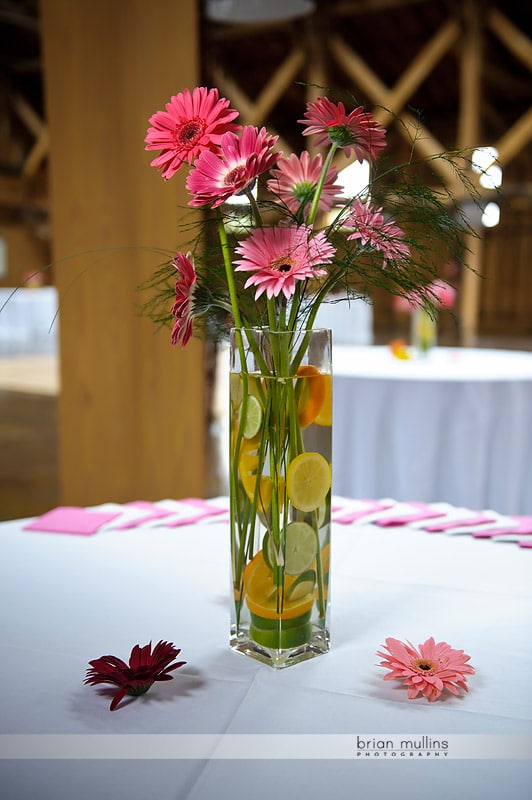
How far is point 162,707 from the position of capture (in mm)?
662

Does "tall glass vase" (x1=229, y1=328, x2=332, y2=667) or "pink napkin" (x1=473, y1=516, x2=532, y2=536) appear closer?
"tall glass vase" (x1=229, y1=328, x2=332, y2=667)

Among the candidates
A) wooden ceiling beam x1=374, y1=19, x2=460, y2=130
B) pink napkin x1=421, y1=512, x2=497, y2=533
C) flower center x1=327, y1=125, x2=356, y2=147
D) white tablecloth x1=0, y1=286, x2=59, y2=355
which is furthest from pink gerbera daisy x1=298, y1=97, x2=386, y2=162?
white tablecloth x1=0, y1=286, x2=59, y2=355

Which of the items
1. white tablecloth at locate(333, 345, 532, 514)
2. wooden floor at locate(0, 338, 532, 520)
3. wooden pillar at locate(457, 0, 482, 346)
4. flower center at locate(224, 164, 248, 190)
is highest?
wooden pillar at locate(457, 0, 482, 346)

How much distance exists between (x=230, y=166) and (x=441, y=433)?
6.49 ft

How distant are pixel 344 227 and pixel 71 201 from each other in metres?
2.35

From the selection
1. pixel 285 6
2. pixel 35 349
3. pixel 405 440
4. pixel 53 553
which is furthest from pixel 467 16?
pixel 53 553

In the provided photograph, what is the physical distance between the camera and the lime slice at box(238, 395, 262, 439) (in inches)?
27.6

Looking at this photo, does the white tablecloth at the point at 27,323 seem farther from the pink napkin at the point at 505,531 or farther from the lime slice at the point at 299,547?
the lime slice at the point at 299,547

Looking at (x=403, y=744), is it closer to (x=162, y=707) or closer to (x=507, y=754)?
(x=507, y=754)

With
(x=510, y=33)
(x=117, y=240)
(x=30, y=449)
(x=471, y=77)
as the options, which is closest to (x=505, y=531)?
(x=117, y=240)

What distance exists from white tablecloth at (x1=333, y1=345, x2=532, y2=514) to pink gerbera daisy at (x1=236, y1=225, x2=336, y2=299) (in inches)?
73.6

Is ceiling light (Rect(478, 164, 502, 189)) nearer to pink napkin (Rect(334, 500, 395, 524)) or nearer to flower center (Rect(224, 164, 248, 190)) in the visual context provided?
flower center (Rect(224, 164, 248, 190))

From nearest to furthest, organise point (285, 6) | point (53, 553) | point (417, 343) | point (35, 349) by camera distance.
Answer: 1. point (53, 553)
2. point (417, 343)
3. point (285, 6)
4. point (35, 349)

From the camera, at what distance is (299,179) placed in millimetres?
747
